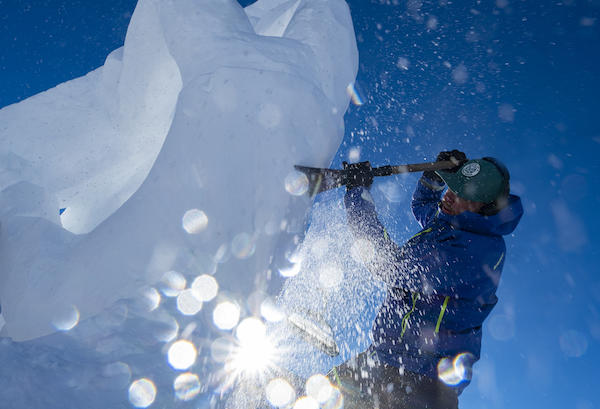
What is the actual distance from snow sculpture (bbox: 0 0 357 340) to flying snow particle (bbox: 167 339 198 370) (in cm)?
31

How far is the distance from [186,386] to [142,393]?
0.19 metres

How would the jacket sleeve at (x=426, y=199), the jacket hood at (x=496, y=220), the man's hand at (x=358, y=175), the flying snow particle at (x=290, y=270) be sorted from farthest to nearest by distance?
the jacket sleeve at (x=426, y=199) → the man's hand at (x=358, y=175) → the flying snow particle at (x=290, y=270) → the jacket hood at (x=496, y=220)

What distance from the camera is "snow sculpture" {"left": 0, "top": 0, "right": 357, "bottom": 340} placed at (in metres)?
1.54

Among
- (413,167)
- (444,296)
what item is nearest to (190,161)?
(413,167)

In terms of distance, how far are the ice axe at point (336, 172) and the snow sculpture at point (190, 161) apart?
0.09 m

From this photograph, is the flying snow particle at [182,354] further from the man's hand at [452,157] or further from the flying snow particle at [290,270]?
the man's hand at [452,157]

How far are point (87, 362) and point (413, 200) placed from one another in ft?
7.54

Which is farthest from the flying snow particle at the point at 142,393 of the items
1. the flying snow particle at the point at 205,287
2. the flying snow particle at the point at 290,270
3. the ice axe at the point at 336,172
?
the ice axe at the point at 336,172

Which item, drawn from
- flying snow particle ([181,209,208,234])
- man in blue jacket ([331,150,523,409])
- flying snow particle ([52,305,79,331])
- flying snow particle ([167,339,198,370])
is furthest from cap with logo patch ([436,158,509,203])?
flying snow particle ([52,305,79,331])

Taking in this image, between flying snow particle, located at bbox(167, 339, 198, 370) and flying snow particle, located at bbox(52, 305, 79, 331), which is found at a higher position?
flying snow particle, located at bbox(52, 305, 79, 331)

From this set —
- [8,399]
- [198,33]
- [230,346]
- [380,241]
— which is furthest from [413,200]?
[8,399]

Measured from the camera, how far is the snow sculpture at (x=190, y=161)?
5.07 feet

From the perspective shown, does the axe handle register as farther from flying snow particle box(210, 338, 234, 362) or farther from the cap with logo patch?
flying snow particle box(210, 338, 234, 362)

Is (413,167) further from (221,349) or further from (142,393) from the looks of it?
(142,393)
